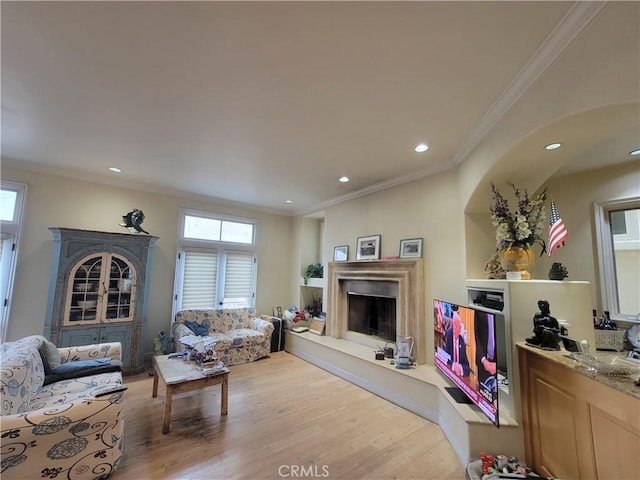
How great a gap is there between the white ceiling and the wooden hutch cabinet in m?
1.26

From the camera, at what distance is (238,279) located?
17.9 feet

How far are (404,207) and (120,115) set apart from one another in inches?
133

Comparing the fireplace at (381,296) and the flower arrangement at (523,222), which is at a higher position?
the flower arrangement at (523,222)

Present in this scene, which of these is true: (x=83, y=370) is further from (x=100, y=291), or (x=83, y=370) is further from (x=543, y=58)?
(x=543, y=58)

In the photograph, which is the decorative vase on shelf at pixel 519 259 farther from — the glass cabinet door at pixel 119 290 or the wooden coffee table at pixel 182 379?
the glass cabinet door at pixel 119 290

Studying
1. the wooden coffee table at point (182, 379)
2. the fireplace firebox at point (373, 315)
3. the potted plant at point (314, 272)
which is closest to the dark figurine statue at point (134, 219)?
the wooden coffee table at point (182, 379)

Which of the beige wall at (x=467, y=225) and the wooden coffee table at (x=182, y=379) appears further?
the beige wall at (x=467, y=225)

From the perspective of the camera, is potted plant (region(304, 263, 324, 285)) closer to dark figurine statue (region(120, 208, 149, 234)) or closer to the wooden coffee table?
the wooden coffee table

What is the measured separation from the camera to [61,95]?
220cm

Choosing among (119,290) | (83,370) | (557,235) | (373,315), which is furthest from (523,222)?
(119,290)

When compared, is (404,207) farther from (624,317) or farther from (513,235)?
(624,317)

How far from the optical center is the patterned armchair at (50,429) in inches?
65.7

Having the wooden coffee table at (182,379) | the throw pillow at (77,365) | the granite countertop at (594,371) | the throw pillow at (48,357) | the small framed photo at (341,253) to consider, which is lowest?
the wooden coffee table at (182,379)

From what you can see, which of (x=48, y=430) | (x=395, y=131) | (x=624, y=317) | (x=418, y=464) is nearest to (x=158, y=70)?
(x=395, y=131)
